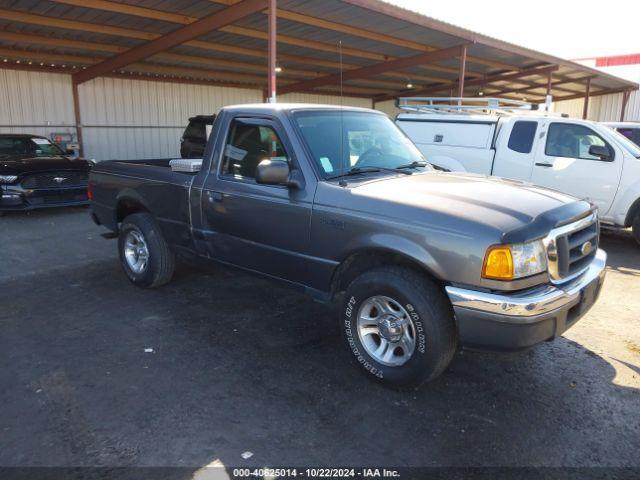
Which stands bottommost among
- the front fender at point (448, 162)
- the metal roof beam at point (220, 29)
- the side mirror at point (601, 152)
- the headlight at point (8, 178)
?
the headlight at point (8, 178)

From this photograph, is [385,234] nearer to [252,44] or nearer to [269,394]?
[269,394]

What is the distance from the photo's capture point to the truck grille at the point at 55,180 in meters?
9.53

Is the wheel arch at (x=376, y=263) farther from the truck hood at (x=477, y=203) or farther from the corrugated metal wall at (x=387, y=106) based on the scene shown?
the corrugated metal wall at (x=387, y=106)

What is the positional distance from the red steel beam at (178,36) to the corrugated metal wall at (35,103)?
2.40 ft

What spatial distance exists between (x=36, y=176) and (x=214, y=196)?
7.01 meters

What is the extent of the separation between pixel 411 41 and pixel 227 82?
8984 mm

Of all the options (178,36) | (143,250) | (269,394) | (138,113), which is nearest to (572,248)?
(269,394)

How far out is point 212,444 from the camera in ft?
9.27

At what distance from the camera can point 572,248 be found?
3316mm

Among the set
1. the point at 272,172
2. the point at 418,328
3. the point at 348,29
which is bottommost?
the point at 418,328

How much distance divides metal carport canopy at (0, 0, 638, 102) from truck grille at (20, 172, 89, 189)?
11.0 ft

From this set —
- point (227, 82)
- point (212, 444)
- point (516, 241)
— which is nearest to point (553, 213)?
point (516, 241)

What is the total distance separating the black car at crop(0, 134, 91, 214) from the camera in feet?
30.6

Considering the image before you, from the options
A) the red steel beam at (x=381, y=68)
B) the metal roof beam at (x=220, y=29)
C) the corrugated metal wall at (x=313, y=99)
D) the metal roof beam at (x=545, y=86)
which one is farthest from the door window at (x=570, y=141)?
the metal roof beam at (x=545, y=86)
